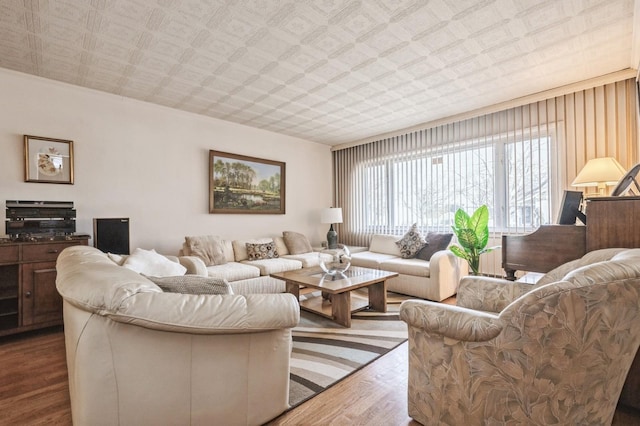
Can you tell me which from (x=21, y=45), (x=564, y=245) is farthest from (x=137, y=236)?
(x=564, y=245)

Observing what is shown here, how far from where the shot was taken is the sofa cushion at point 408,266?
12.7 feet

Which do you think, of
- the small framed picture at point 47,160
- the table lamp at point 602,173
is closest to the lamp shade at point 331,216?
the table lamp at point 602,173

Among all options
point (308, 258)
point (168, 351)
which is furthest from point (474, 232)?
point (168, 351)

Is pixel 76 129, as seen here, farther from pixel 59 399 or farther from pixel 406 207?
pixel 406 207

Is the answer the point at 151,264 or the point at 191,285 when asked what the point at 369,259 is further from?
the point at 191,285

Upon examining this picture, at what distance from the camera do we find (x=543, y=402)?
3.80 ft

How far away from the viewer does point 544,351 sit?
3.68 ft

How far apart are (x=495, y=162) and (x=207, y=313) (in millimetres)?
4267

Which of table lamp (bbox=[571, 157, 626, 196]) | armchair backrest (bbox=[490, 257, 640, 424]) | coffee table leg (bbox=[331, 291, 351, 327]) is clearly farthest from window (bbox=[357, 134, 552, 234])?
armchair backrest (bbox=[490, 257, 640, 424])

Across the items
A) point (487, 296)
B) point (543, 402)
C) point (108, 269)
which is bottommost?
point (543, 402)

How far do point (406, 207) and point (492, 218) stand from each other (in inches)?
53.3

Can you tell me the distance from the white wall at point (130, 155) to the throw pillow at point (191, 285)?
266 cm

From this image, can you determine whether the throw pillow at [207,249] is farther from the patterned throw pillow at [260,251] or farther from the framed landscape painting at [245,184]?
the framed landscape painting at [245,184]

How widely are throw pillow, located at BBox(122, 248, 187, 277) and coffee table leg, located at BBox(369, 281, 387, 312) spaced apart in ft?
6.52
